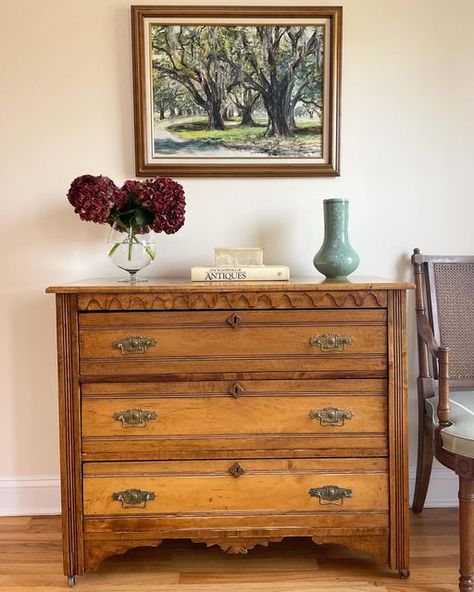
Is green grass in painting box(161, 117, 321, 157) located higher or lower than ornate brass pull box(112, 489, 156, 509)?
higher

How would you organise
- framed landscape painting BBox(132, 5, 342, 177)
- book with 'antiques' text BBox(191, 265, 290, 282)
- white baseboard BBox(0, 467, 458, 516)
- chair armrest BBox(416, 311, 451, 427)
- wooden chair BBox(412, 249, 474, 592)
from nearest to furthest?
chair armrest BBox(416, 311, 451, 427) → book with 'antiques' text BBox(191, 265, 290, 282) → wooden chair BBox(412, 249, 474, 592) → framed landscape painting BBox(132, 5, 342, 177) → white baseboard BBox(0, 467, 458, 516)

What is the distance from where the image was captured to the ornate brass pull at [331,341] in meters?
1.78

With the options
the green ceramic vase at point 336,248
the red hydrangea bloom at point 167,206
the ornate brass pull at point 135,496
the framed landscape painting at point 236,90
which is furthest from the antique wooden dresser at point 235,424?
the framed landscape painting at point 236,90

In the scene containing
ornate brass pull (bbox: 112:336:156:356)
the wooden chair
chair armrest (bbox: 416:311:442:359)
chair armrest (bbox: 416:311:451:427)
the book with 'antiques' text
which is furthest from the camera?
the wooden chair

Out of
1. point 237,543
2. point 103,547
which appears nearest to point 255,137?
point 237,543

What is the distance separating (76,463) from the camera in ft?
5.87

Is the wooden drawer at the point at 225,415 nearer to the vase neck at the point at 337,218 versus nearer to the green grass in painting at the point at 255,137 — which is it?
the vase neck at the point at 337,218

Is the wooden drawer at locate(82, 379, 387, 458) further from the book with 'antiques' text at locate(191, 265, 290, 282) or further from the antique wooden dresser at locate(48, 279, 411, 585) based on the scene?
the book with 'antiques' text at locate(191, 265, 290, 282)

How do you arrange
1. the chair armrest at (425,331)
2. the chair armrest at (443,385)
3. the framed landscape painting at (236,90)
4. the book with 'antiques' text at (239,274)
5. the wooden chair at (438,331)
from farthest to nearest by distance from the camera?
the framed landscape painting at (236,90), the wooden chair at (438,331), the chair armrest at (425,331), the book with 'antiques' text at (239,274), the chair armrest at (443,385)

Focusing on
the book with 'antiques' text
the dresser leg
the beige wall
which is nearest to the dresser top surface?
the book with 'antiques' text

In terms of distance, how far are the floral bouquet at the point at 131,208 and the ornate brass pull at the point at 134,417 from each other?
0.57m

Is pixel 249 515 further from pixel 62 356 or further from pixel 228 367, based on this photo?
pixel 62 356

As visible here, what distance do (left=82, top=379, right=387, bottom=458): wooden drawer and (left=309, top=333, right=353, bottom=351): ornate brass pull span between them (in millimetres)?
124

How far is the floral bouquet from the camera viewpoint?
1910mm
